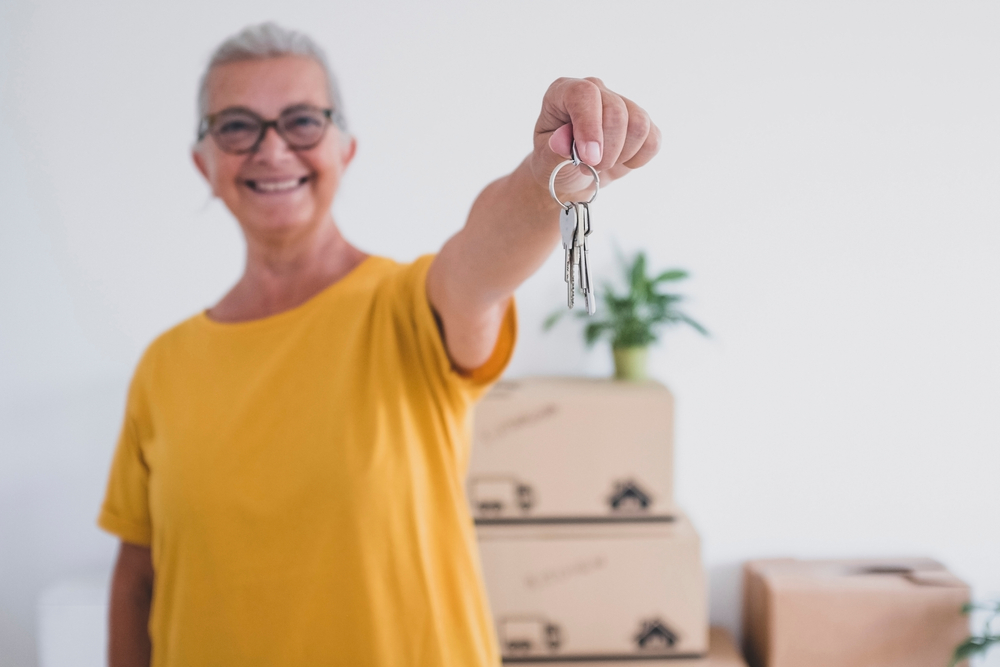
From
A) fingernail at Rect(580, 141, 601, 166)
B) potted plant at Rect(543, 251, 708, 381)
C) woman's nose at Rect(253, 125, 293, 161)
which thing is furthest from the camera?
potted plant at Rect(543, 251, 708, 381)

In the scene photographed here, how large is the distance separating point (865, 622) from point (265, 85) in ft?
4.64

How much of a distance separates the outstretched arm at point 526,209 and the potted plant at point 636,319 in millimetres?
895

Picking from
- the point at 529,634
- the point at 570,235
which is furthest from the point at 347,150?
the point at 529,634

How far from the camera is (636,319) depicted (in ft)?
4.99

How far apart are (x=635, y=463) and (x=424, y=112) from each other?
35.2 inches

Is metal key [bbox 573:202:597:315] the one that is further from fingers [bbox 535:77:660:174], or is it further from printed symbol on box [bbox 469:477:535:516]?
printed symbol on box [bbox 469:477:535:516]

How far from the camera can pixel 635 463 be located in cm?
139

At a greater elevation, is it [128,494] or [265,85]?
[265,85]

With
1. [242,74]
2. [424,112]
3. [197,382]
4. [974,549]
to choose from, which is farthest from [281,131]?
[974,549]

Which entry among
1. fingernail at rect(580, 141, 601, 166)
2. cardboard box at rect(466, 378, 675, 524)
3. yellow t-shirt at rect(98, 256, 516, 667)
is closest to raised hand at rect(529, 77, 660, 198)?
fingernail at rect(580, 141, 601, 166)

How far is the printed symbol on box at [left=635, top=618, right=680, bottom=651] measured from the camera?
140 centimetres

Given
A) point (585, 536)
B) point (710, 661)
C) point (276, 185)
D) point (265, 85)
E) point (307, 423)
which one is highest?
point (265, 85)

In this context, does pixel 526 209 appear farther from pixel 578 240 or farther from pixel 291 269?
pixel 291 269

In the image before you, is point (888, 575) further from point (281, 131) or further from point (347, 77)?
point (347, 77)
